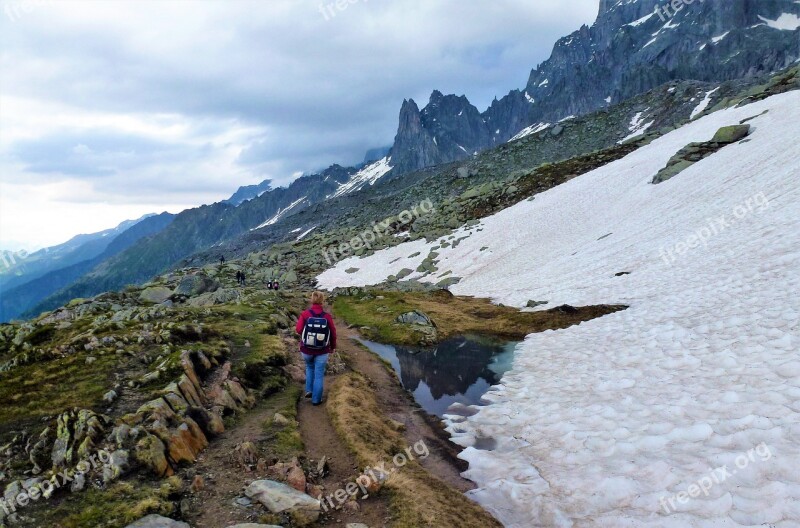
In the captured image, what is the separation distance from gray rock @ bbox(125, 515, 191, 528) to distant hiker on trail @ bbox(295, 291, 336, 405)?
6332 millimetres

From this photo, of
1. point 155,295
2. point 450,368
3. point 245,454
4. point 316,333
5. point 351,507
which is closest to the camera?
point 351,507

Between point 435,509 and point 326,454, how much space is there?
11.7 ft

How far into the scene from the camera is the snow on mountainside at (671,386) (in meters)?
7.52

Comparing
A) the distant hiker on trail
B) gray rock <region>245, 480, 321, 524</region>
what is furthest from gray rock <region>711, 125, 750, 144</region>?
gray rock <region>245, 480, 321, 524</region>

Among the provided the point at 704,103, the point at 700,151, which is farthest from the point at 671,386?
the point at 704,103

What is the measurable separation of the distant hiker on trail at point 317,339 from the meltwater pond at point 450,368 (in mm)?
3857

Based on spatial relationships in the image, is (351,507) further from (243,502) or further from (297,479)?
(243,502)

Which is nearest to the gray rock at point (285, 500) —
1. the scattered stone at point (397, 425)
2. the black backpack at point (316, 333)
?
the scattered stone at point (397, 425)

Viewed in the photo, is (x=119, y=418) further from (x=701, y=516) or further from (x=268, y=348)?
(x=701, y=516)

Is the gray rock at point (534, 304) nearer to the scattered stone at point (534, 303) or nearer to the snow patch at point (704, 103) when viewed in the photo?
the scattered stone at point (534, 303)

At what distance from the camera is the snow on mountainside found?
752cm

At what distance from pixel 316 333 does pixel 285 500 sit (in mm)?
5585

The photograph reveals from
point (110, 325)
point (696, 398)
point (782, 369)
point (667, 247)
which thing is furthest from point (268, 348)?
point (667, 247)

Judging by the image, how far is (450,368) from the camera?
1858 centimetres
